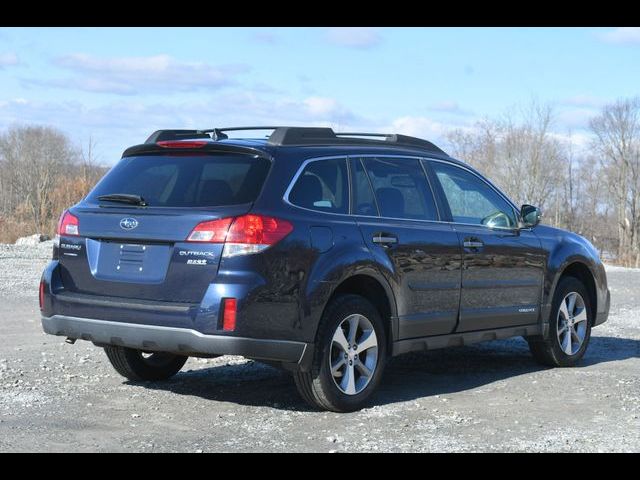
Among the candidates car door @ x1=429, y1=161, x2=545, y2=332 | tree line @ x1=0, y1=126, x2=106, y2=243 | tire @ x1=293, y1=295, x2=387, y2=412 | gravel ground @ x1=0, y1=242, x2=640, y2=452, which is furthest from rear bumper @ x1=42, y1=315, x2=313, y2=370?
Answer: tree line @ x1=0, y1=126, x2=106, y2=243

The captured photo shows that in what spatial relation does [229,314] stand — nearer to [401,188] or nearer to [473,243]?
[401,188]

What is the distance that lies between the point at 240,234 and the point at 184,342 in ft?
2.42

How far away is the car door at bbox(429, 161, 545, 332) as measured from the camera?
25.5ft

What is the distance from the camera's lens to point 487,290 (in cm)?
793

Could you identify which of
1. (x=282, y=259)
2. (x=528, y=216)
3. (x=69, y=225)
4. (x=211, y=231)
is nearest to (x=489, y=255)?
(x=528, y=216)

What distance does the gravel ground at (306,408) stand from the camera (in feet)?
19.0

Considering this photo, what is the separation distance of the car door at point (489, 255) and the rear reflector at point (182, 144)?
198cm

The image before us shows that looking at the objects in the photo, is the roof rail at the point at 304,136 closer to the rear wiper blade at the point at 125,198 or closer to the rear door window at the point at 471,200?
the rear door window at the point at 471,200

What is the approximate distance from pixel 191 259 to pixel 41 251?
1871 centimetres

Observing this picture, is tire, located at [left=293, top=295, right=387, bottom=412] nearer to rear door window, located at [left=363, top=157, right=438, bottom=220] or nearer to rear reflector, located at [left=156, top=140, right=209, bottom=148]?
rear door window, located at [left=363, top=157, right=438, bottom=220]

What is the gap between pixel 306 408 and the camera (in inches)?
270

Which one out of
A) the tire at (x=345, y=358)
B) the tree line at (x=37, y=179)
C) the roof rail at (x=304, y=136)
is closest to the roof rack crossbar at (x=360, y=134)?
the roof rail at (x=304, y=136)

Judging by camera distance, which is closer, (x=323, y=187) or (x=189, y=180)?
(x=189, y=180)
